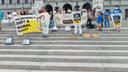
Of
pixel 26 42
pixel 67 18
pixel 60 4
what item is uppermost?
pixel 60 4

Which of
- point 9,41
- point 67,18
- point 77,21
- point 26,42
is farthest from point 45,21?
point 67,18

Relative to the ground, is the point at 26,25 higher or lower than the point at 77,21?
lower

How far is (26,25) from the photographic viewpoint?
1889 cm

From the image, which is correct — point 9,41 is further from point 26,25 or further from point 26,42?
point 26,25

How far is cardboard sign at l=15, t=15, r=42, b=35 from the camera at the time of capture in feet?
60.4

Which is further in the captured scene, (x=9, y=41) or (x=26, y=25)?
(x=26, y=25)

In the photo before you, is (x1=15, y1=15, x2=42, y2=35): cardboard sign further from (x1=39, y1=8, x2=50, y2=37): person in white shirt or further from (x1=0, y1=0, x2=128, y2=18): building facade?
(x1=0, y1=0, x2=128, y2=18): building facade

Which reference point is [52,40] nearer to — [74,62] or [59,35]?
[59,35]

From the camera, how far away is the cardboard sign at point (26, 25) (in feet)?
60.4

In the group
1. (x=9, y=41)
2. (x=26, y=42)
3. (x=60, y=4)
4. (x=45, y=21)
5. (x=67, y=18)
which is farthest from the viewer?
(x=60, y=4)

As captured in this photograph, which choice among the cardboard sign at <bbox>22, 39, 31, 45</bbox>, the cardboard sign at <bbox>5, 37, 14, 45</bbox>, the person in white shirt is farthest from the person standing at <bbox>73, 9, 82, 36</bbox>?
the cardboard sign at <bbox>5, 37, 14, 45</bbox>

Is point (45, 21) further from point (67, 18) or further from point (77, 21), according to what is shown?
point (67, 18)

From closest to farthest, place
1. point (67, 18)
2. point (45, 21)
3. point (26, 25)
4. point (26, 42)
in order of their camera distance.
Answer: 1. point (26, 42)
2. point (45, 21)
3. point (26, 25)
4. point (67, 18)

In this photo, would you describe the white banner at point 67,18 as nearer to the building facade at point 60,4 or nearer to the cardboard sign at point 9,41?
the cardboard sign at point 9,41
